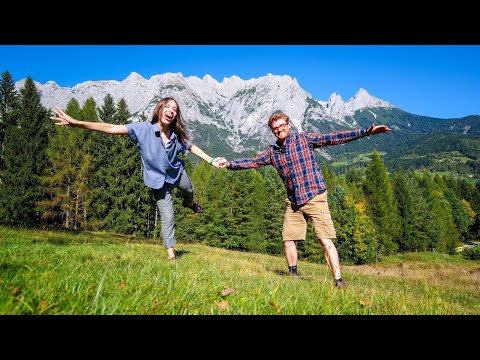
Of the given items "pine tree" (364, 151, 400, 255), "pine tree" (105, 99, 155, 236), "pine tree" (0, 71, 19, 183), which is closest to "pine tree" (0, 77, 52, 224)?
"pine tree" (0, 71, 19, 183)

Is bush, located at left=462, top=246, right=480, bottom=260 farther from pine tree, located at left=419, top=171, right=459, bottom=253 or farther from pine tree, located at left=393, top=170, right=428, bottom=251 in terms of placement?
pine tree, located at left=393, top=170, right=428, bottom=251

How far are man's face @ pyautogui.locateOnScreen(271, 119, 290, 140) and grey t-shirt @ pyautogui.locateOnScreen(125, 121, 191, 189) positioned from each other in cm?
191

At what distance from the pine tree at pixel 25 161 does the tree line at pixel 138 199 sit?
115 mm

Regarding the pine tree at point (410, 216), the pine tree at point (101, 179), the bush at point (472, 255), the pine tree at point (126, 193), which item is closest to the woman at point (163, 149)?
the pine tree at point (126, 193)

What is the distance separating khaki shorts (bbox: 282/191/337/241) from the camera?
188 inches

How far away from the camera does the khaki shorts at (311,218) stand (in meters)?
4.78

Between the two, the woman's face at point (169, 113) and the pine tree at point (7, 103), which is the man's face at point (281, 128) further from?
the pine tree at point (7, 103)

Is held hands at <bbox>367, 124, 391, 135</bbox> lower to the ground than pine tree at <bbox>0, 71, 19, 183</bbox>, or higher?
lower

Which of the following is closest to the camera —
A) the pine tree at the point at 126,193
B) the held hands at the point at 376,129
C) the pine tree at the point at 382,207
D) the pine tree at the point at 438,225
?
the held hands at the point at 376,129
